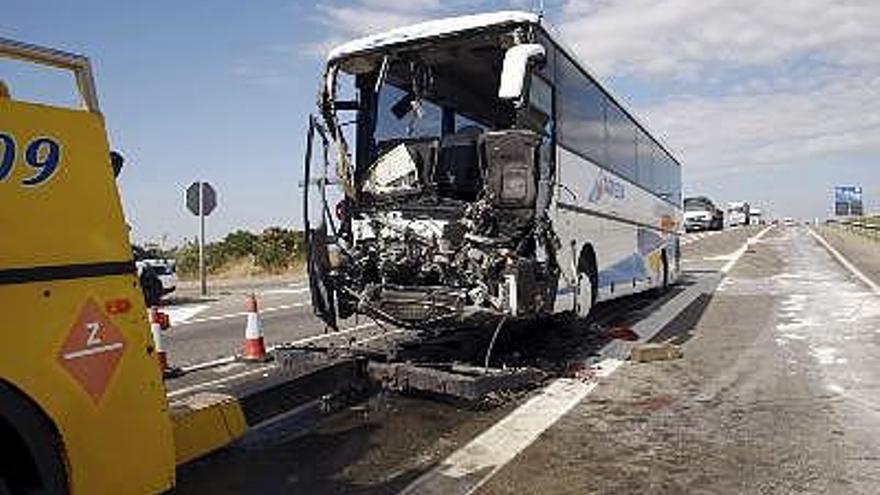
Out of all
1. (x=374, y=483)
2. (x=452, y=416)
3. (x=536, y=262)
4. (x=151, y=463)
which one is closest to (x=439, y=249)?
(x=536, y=262)

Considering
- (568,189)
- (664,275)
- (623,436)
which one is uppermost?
(568,189)

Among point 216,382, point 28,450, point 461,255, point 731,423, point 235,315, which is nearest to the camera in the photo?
point 28,450

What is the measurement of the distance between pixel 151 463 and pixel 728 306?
14215 millimetres

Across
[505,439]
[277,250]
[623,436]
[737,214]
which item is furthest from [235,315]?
[737,214]

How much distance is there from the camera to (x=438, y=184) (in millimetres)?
10211

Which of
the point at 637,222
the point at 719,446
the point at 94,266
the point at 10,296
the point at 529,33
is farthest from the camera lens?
the point at 637,222

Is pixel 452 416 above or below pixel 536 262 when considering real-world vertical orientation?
below

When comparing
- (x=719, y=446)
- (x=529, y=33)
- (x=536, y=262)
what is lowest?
(x=719, y=446)

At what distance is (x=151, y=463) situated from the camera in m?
4.57

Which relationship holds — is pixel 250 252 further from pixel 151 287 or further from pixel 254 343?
pixel 151 287

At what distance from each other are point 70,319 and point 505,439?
380 cm

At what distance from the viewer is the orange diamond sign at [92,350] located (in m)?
4.19

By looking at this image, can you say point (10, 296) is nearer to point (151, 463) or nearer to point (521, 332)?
point (151, 463)

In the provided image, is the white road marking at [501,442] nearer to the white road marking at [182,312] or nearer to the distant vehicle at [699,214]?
the white road marking at [182,312]
